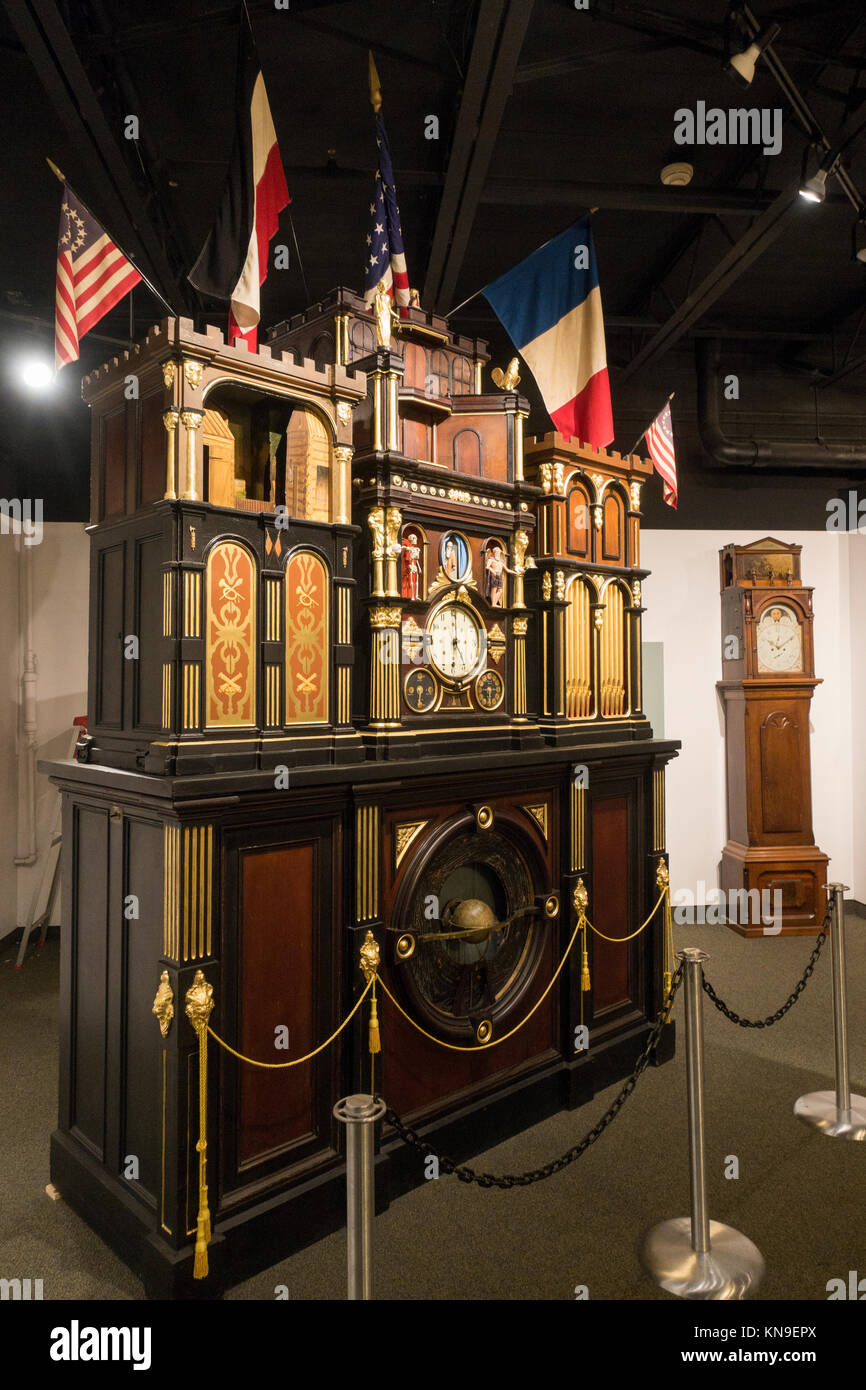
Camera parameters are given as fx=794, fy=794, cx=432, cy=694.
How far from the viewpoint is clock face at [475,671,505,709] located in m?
4.28

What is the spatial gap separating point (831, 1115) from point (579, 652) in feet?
9.38

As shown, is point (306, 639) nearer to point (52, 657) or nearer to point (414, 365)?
point (414, 365)

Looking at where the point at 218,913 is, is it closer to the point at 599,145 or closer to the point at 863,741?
the point at 599,145

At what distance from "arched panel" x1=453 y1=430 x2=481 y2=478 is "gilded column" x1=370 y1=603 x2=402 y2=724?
3.40ft

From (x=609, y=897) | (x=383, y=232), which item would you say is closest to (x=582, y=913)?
(x=609, y=897)

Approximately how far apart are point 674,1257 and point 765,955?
4.19 m

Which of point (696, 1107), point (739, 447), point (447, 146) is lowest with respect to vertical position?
point (696, 1107)

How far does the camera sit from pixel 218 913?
9.87 feet

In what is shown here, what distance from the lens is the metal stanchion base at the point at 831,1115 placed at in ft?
13.5

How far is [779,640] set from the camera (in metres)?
7.68

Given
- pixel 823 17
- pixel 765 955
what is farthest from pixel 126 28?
pixel 765 955

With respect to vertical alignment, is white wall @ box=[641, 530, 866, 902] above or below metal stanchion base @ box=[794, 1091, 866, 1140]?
above

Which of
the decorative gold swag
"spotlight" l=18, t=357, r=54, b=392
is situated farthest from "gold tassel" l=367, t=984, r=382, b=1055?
"spotlight" l=18, t=357, r=54, b=392

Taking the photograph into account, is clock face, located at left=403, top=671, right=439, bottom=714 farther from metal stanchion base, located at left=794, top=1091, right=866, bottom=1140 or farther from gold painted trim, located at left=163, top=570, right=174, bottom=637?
metal stanchion base, located at left=794, top=1091, right=866, bottom=1140
